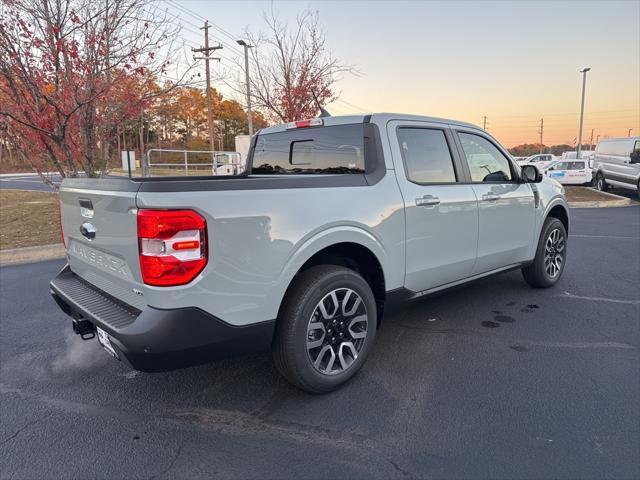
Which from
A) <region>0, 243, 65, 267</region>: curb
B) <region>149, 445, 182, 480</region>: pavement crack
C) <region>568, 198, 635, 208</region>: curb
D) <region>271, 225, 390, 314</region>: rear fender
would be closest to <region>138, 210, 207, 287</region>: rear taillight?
<region>271, 225, 390, 314</region>: rear fender

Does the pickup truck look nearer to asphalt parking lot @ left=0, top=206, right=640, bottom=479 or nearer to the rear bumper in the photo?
the rear bumper

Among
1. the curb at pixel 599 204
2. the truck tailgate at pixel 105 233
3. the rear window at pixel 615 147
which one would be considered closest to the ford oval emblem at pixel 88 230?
the truck tailgate at pixel 105 233

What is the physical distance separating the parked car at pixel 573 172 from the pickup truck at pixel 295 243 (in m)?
20.0

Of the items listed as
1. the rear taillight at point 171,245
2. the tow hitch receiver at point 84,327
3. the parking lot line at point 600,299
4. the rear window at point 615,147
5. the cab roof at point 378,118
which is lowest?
the parking lot line at point 600,299

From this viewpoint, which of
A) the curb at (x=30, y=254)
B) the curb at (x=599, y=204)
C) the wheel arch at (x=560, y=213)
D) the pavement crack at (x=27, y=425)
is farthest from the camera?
the curb at (x=599, y=204)

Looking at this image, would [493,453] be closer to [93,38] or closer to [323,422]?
[323,422]

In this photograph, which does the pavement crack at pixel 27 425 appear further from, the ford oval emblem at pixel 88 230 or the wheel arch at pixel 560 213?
the wheel arch at pixel 560 213

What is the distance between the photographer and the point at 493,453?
2.28m

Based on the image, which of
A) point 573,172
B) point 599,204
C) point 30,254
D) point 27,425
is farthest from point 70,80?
point 573,172

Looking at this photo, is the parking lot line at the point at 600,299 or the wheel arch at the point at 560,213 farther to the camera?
the wheel arch at the point at 560,213

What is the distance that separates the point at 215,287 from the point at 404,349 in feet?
6.38

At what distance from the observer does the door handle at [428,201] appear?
3.32 metres

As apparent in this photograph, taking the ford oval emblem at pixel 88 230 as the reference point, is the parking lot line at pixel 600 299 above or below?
below

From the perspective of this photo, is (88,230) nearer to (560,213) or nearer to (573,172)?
(560,213)
